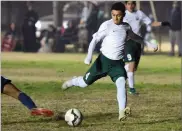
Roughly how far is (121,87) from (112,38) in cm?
86

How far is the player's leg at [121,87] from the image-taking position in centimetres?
921

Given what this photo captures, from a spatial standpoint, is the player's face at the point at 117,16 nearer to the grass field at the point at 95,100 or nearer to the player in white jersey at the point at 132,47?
the grass field at the point at 95,100

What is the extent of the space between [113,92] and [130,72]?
0.80m

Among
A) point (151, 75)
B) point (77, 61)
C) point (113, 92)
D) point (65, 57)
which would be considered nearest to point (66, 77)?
point (151, 75)

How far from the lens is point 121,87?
938 cm

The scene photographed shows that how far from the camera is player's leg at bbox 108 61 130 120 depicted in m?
9.21

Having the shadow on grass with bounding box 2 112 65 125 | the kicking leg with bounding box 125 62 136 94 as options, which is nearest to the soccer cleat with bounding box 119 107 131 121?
the shadow on grass with bounding box 2 112 65 125

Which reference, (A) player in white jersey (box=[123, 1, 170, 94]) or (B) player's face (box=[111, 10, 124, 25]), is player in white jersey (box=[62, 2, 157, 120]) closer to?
(B) player's face (box=[111, 10, 124, 25])

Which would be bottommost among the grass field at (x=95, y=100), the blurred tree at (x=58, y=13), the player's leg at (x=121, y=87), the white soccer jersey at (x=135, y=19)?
the blurred tree at (x=58, y=13)

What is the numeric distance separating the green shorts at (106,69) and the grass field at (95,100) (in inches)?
25.6

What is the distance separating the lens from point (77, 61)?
23.1m

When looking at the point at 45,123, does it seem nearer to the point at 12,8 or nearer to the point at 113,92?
the point at 113,92

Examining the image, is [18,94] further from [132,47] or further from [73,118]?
[132,47]

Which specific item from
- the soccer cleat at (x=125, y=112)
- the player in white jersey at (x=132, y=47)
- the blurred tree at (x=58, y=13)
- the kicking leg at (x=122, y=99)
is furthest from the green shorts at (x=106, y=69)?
the blurred tree at (x=58, y=13)
